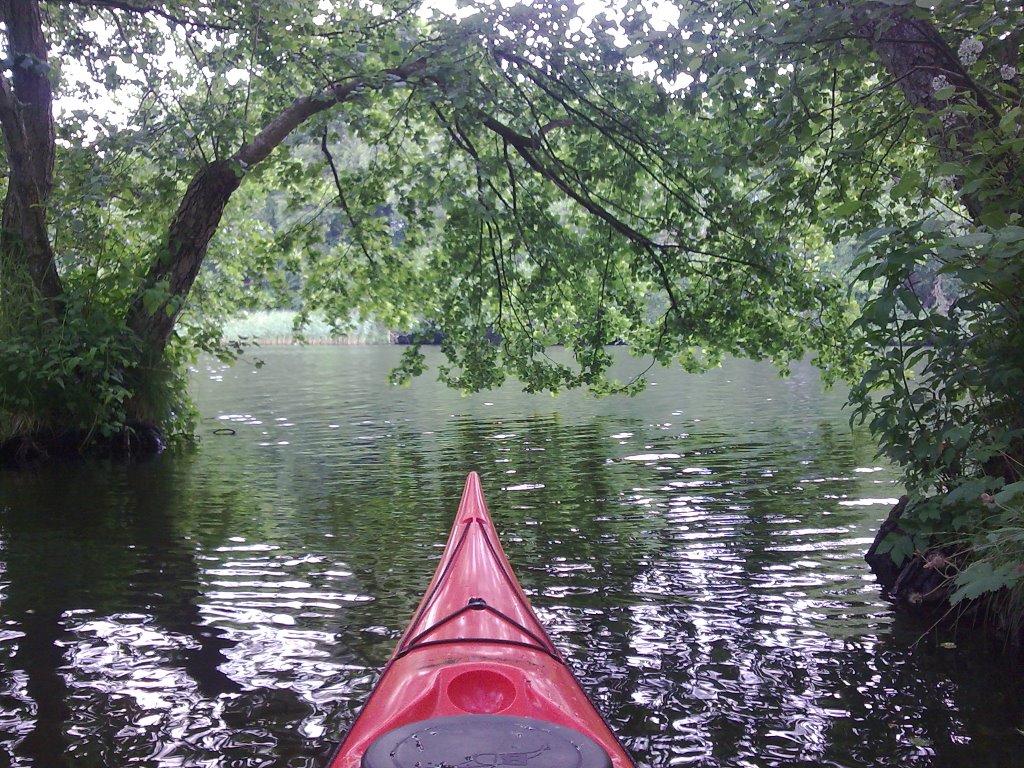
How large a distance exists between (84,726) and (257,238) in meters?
9.55

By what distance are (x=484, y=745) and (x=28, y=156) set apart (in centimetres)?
1043

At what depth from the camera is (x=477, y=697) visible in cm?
340

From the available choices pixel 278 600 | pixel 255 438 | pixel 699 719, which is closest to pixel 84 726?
pixel 278 600

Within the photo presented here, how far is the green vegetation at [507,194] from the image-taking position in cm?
545

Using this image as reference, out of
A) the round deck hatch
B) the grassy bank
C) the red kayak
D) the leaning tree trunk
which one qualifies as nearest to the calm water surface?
the red kayak

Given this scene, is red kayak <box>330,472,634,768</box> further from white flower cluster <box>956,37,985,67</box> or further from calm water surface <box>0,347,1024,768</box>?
white flower cluster <box>956,37,985,67</box>

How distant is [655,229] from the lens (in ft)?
32.1

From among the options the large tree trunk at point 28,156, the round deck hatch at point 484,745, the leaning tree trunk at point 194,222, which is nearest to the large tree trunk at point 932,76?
the round deck hatch at point 484,745

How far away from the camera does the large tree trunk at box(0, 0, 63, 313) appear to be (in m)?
10.7

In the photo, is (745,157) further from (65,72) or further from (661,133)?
(65,72)

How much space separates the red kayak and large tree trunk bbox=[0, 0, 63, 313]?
8.58 m

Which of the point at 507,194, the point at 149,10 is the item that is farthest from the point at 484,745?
the point at 149,10

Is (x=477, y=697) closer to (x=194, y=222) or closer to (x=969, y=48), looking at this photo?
(x=969, y=48)

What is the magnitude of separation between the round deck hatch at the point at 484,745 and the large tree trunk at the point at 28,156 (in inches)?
377
